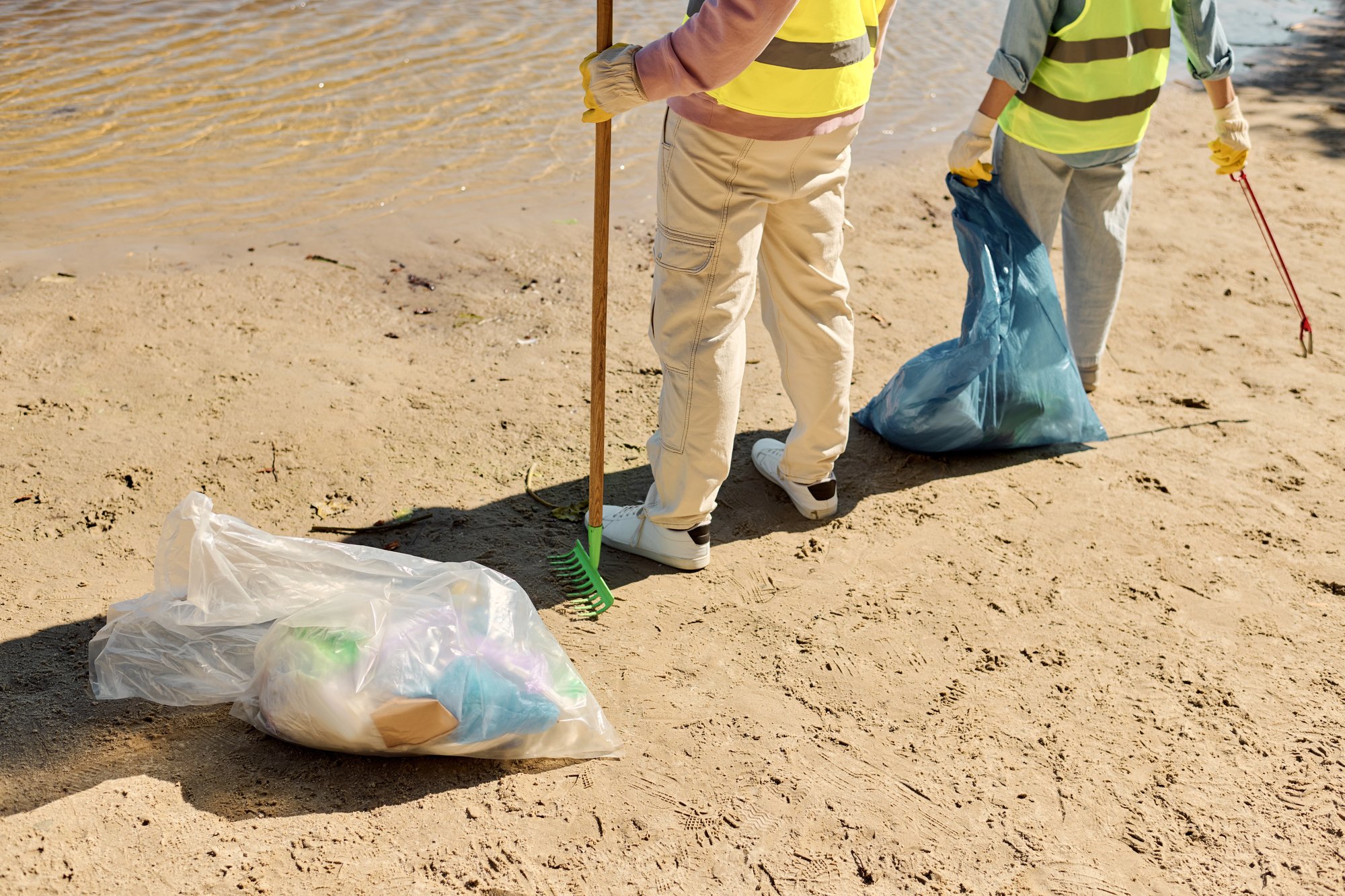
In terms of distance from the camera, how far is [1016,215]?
10.8 feet

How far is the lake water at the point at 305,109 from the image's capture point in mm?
4715

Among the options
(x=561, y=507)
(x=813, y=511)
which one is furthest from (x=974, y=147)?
(x=561, y=507)

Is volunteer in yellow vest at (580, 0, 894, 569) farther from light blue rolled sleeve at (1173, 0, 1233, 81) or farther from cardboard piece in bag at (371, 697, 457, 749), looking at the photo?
light blue rolled sleeve at (1173, 0, 1233, 81)

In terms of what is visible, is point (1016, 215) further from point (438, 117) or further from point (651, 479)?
point (438, 117)

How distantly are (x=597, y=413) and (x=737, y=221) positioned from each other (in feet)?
1.85

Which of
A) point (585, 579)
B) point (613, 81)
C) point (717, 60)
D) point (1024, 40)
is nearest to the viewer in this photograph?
point (717, 60)

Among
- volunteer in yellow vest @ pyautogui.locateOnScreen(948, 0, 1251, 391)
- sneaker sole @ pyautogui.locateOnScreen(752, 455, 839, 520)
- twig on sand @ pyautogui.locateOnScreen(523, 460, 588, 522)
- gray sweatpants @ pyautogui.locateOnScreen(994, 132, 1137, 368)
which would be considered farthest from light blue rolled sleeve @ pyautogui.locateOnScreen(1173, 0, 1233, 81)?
twig on sand @ pyautogui.locateOnScreen(523, 460, 588, 522)

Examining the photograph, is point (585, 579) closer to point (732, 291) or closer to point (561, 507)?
point (561, 507)

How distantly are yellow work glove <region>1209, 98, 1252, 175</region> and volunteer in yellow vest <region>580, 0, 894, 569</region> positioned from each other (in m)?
1.38

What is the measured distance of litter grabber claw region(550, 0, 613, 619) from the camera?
2.44 meters

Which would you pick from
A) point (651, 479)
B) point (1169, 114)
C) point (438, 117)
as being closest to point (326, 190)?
point (438, 117)

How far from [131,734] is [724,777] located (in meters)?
1.18

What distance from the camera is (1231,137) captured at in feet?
11.1

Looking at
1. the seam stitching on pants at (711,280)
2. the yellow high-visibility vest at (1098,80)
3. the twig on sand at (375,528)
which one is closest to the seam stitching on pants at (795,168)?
the seam stitching on pants at (711,280)
